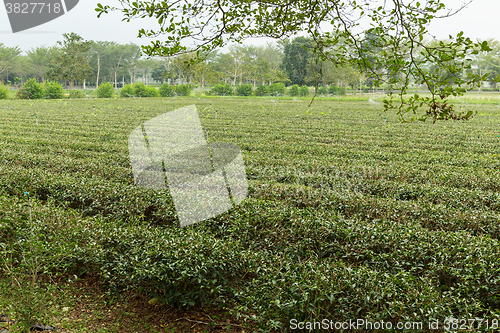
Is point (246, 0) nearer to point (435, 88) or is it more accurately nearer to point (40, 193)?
point (435, 88)

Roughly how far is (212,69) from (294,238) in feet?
181

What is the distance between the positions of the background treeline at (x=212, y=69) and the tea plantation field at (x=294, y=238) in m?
26.7

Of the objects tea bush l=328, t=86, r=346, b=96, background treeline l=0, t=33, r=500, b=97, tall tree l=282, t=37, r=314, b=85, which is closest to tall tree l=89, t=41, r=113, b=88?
background treeline l=0, t=33, r=500, b=97

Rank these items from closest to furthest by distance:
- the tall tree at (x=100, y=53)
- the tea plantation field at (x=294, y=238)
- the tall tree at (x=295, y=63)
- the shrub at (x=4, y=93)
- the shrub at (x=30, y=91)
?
the tea plantation field at (x=294, y=238) → the shrub at (x=4, y=93) → the shrub at (x=30, y=91) → the tall tree at (x=295, y=63) → the tall tree at (x=100, y=53)

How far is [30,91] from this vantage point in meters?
37.0

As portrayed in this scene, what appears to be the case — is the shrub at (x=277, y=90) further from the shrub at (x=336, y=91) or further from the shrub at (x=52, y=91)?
the shrub at (x=52, y=91)

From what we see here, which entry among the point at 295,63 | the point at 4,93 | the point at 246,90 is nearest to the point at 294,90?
the point at 246,90

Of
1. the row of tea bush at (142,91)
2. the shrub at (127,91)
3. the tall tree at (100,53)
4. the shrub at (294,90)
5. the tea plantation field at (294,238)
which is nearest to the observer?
the tea plantation field at (294,238)

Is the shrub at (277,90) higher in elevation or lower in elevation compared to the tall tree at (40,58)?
lower

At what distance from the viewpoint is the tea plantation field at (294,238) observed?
3189 mm

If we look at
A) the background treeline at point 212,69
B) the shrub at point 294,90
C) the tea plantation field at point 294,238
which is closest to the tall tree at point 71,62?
the background treeline at point 212,69

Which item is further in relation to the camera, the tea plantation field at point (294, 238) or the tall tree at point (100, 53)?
the tall tree at point (100, 53)

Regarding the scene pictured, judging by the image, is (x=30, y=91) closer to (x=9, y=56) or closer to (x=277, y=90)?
(x=277, y=90)

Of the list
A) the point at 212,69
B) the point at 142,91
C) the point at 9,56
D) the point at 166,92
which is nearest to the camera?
the point at 142,91
